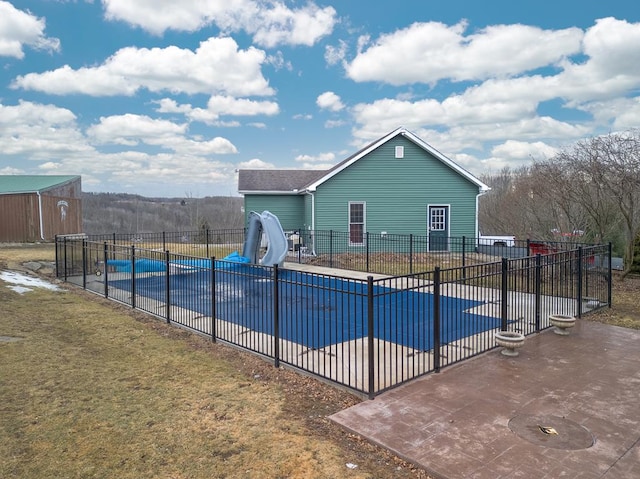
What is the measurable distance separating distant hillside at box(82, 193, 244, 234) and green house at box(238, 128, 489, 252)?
26.6 m

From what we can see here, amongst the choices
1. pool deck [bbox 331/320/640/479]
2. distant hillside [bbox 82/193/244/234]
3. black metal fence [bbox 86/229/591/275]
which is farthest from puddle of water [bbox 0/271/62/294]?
distant hillside [bbox 82/193/244/234]

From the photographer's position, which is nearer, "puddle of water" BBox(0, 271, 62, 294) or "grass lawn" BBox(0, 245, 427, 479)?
"grass lawn" BBox(0, 245, 427, 479)

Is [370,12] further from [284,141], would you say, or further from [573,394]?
[284,141]

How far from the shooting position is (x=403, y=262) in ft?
52.0

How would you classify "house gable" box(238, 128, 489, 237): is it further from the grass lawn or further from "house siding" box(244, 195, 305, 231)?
the grass lawn

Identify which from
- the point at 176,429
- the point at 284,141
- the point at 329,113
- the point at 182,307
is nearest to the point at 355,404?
the point at 176,429

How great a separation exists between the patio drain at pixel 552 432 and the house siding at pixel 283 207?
17733mm

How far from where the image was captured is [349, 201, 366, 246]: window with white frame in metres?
19.4

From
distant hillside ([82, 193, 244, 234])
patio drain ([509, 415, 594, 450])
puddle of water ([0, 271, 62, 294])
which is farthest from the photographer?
distant hillside ([82, 193, 244, 234])

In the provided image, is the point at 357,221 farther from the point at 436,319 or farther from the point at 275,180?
the point at 436,319

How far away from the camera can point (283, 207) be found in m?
21.5

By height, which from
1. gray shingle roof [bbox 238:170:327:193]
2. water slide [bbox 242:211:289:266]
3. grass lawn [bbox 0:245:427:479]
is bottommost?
grass lawn [bbox 0:245:427:479]

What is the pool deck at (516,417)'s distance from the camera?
343cm

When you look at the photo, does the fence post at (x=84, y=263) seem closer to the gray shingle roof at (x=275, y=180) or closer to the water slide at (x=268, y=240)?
the water slide at (x=268, y=240)
